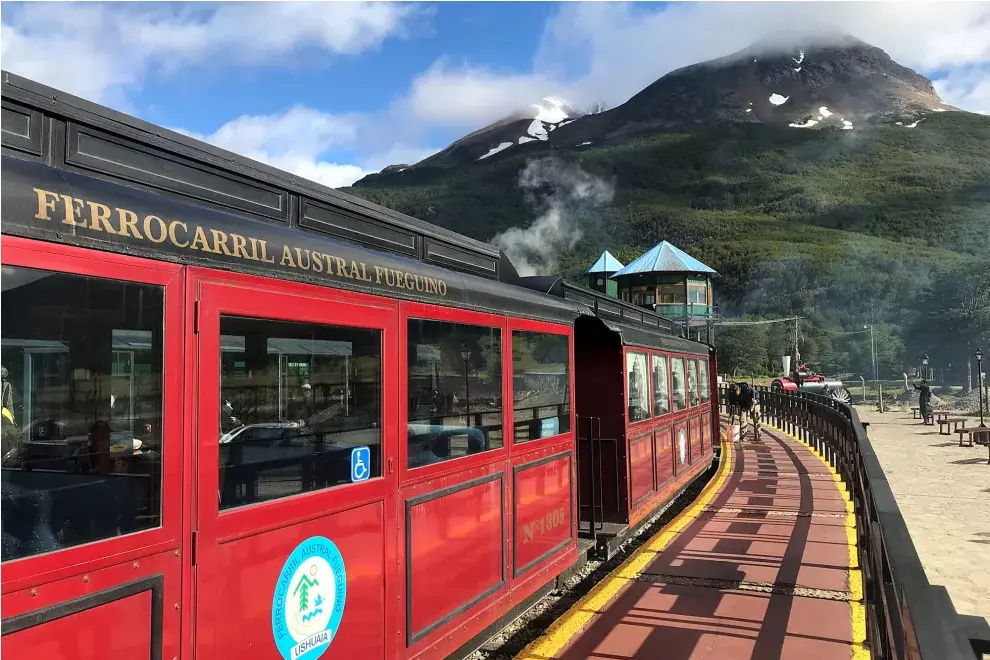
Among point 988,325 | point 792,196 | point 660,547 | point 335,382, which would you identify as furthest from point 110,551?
point 792,196

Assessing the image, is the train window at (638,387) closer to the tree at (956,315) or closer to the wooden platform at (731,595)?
the wooden platform at (731,595)

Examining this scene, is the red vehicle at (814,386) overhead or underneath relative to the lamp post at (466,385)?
underneath

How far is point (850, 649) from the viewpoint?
4.72m

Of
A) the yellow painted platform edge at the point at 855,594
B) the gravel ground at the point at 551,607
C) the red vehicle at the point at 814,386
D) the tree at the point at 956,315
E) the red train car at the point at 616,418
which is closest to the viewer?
the yellow painted platform edge at the point at 855,594

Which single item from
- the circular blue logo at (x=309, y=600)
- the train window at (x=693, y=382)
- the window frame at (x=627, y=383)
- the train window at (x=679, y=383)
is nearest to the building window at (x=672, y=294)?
the train window at (x=693, y=382)

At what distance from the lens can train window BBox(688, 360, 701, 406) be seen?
440 inches

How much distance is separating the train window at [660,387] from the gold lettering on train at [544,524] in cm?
326

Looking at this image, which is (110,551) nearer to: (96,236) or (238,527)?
(238,527)

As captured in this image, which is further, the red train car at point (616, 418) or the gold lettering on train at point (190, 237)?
the red train car at point (616, 418)

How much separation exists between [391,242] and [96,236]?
6.90ft

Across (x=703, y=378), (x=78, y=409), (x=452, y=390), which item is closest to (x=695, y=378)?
(x=703, y=378)

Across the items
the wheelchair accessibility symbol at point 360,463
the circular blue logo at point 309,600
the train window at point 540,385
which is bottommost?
the circular blue logo at point 309,600

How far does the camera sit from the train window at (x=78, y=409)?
1.99 metres

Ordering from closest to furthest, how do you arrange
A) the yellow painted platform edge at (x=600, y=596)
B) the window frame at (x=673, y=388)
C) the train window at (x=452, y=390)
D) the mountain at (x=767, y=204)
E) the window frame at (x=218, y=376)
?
the window frame at (x=218, y=376) < the train window at (x=452, y=390) < the yellow painted platform edge at (x=600, y=596) < the window frame at (x=673, y=388) < the mountain at (x=767, y=204)
